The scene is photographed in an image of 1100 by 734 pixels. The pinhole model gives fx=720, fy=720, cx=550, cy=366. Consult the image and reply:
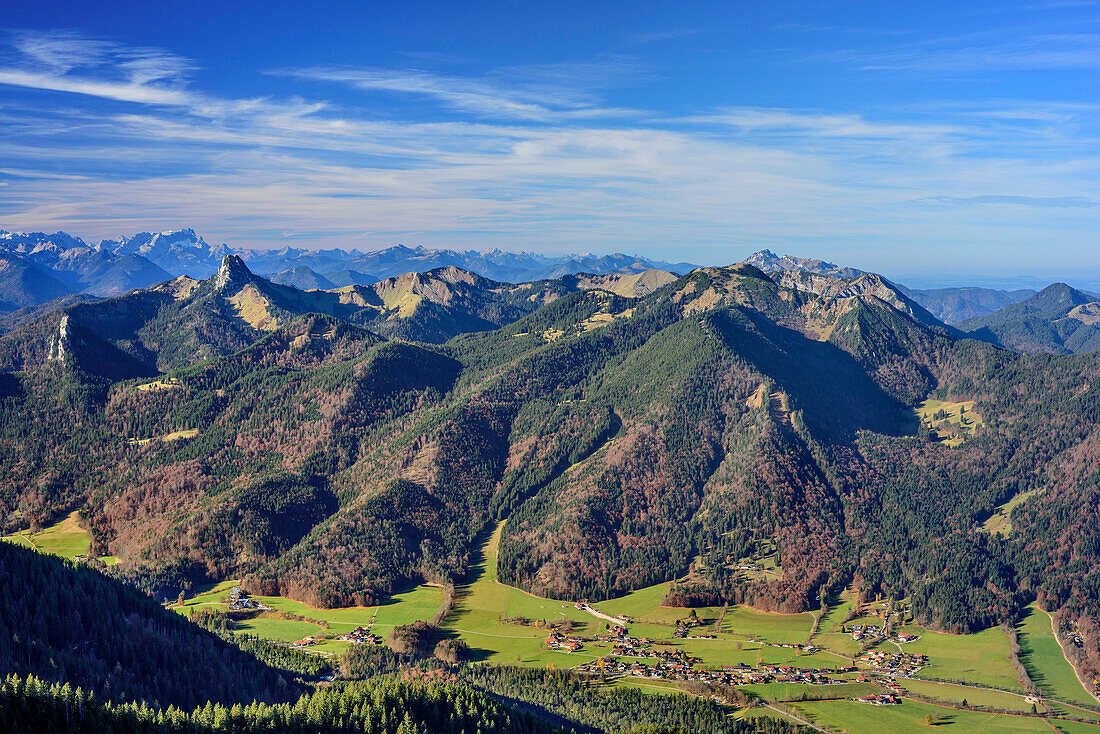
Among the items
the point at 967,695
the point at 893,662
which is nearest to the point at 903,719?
the point at 967,695

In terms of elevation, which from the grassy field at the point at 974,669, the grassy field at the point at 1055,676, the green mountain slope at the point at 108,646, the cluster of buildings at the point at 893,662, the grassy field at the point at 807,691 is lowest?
the grassy field at the point at 1055,676

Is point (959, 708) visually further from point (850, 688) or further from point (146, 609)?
point (146, 609)

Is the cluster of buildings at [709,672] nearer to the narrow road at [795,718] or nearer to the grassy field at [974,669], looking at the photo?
the narrow road at [795,718]

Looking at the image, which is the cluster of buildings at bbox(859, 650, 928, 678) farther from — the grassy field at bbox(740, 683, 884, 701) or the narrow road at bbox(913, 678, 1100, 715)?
the grassy field at bbox(740, 683, 884, 701)

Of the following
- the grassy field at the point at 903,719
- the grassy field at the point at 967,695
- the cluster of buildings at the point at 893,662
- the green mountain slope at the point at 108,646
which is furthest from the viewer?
the cluster of buildings at the point at 893,662

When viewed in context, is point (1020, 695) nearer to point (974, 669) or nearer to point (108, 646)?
point (974, 669)

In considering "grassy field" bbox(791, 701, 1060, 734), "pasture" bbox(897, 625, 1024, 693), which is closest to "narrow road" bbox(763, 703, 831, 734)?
"grassy field" bbox(791, 701, 1060, 734)

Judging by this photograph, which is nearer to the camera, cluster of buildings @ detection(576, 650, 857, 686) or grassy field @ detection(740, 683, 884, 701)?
grassy field @ detection(740, 683, 884, 701)

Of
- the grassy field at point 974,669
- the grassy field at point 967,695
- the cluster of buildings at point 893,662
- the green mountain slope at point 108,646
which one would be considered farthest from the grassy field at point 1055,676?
the green mountain slope at point 108,646
